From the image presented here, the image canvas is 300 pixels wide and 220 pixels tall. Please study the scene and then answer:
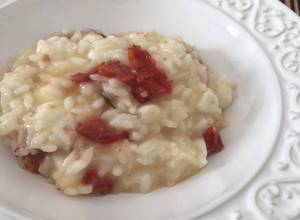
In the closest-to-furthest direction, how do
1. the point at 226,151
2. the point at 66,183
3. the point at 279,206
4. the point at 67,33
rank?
1. the point at 279,206
2. the point at 66,183
3. the point at 226,151
4. the point at 67,33

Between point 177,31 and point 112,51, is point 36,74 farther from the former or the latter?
point 177,31

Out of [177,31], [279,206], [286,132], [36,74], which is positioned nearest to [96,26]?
[177,31]

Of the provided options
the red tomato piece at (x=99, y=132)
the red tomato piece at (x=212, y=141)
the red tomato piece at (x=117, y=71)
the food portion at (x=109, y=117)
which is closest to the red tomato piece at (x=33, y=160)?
the food portion at (x=109, y=117)

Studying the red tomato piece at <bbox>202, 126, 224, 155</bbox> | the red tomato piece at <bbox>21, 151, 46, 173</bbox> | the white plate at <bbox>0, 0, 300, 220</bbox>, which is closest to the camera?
the white plate at <bbox>0, 0, 300, 220</bbox>

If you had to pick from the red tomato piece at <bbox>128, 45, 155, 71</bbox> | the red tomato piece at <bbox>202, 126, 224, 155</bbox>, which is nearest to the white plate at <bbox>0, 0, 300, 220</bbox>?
the red tomato piece at <bbox>202, 126, 224, 155</bbox>

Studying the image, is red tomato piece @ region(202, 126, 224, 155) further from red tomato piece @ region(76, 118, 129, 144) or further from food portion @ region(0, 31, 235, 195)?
red tomato piece @ region(76, 118, 129, 144)

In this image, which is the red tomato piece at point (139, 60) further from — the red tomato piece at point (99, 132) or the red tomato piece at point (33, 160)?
the red tomato piece at point (33, 160)
